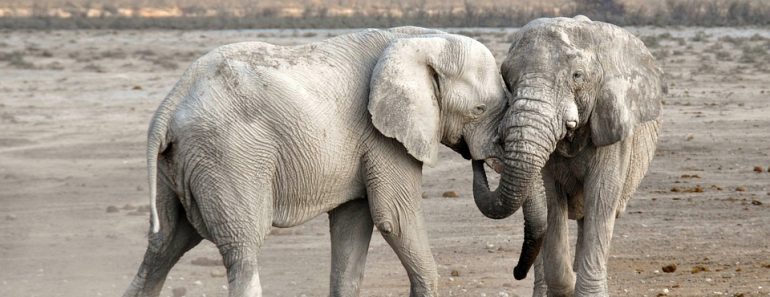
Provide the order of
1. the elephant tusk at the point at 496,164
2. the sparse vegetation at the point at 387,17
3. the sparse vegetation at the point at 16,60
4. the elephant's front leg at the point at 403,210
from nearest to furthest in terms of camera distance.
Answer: the elephant's front leg at the point at 403,210
the elephant tusk at the point at 496,164
the sparse vegetation at the point at 16,60
the sparse vegetation at the point at 387,17

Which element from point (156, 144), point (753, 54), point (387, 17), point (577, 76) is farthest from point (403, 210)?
point (387, 17)

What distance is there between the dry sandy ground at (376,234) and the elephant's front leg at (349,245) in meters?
1.48

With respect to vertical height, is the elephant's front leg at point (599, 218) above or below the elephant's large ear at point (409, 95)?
below

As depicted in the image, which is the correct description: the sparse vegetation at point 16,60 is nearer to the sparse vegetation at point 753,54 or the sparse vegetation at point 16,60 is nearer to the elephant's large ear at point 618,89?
the sparse vegetation at point 753,54

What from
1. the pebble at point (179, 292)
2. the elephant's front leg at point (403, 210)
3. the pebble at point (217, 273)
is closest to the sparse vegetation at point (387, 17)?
the pebble at point (217, 273)

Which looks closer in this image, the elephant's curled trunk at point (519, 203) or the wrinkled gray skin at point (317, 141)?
the wrinkled gray skin at point (317, 141)

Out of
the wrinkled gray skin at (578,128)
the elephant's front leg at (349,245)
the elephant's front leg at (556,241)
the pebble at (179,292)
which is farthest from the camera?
→ the pebble at (179,292)

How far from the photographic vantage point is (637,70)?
782 centimetres

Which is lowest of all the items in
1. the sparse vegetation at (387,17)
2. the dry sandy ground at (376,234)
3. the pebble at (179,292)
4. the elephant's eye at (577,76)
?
the sparse vegetation at (387,17)

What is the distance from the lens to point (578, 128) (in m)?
7.83

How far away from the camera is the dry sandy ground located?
9.77 m

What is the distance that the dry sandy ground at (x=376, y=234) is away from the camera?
977cm

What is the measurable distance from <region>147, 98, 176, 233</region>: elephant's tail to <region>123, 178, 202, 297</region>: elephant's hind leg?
0.19m

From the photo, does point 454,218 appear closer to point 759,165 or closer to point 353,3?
point 759,165
